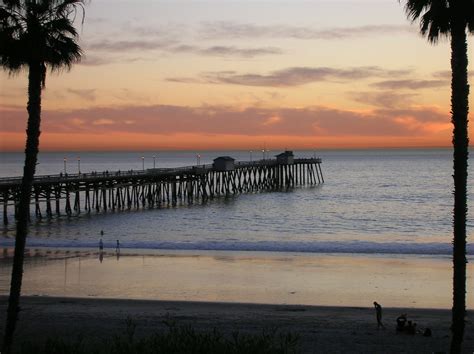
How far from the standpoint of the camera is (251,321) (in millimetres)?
16344

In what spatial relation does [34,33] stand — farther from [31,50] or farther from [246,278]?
[246,278]

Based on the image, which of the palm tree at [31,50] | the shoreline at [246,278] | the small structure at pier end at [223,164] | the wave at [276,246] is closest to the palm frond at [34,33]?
the palm tree at [31,50]

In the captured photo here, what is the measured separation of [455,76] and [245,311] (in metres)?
9.41

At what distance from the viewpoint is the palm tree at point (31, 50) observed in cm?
1133

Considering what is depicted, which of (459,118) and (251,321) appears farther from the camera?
(251,321)

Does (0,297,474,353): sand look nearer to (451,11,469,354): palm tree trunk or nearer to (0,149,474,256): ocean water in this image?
(451,11,469,354): palm tree trunk

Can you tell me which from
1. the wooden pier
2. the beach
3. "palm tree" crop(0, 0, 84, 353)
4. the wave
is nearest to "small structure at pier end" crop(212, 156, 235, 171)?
the wooden pier

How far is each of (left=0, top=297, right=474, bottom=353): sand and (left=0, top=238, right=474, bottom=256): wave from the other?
13.2m

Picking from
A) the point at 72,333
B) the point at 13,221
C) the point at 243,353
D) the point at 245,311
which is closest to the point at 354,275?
the point at 245,311

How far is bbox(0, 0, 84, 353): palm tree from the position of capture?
11.3 m

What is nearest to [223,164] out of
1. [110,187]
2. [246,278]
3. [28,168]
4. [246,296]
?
[110,187]

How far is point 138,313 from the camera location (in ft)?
57.4

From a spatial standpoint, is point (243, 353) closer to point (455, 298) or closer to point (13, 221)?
point (455, 298)

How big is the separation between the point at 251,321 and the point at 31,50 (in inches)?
338
